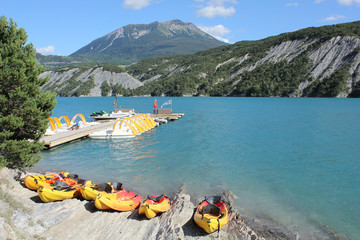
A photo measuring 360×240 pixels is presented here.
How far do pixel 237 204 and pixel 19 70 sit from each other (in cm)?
1035

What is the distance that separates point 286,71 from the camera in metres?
A: 129

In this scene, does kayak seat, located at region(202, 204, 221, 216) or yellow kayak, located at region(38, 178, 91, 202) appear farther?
yellow kayak, located at region(38, 178, 91, 202)

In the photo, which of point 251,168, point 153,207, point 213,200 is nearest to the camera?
point 153,207

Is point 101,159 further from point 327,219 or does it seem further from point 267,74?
point 267,74

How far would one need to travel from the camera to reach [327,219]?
9891mm

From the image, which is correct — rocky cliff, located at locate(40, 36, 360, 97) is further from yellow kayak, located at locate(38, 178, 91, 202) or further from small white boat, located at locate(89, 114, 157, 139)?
yellow kayak, located at locate(38, 178, 91, 202)

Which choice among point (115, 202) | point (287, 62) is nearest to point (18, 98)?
point (115, 202)

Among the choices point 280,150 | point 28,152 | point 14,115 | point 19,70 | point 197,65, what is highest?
point 197,65

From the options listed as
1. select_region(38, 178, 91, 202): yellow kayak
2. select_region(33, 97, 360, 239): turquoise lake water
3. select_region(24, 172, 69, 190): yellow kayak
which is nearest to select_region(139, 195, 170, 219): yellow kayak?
select_region(33, 97, 360, 239): turquoise lake water

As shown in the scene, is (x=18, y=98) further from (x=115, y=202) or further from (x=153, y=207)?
(x=153, y=207)

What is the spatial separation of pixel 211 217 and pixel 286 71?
134 m

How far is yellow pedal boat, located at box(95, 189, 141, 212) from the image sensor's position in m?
9.20

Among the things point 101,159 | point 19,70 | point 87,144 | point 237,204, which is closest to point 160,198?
point 237,204

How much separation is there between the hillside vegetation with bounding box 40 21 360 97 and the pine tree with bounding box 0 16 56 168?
117999mm
